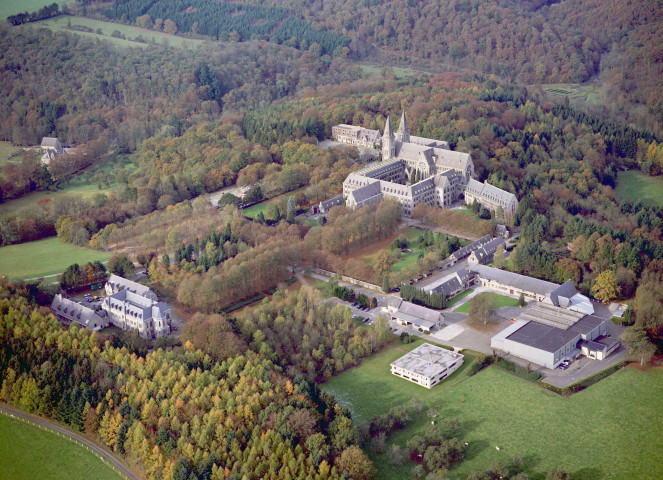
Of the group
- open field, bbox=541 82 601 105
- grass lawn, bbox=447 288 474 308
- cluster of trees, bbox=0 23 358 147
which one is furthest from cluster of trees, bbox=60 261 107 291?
open field, bbox=541 82 601 105

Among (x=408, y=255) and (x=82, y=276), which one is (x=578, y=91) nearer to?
(x=408, y=255)

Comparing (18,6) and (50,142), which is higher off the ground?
(18,6)

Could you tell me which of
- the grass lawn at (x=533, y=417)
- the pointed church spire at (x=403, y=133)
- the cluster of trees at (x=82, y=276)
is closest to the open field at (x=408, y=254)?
the grass lawn at (x=533, y=417)

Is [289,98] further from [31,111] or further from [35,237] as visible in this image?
[35,237]

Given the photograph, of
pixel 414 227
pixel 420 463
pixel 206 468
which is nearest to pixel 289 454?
pixel 206 468

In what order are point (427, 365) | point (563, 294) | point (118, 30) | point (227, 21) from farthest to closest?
1. point (227, 21)
2. point (118, 30)
3. point (563, 294)
4. point (427, 365)

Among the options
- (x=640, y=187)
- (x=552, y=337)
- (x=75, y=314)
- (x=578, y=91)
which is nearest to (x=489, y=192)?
(x=640, y=187)

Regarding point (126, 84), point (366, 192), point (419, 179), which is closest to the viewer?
point (366, 192)

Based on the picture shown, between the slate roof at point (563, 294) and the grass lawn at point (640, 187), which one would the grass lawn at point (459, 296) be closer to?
the slate roof at point (563, 294)
